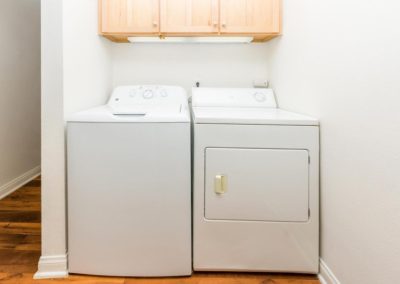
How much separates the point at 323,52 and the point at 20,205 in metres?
2.64

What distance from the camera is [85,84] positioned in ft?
5.83

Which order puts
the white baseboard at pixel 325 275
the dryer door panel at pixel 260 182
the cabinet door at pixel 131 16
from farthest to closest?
1. the cabinet door at pixel 131 16
2. the dryer door panel at pixel 260 182
3. the white baseboard at pixel 325 275

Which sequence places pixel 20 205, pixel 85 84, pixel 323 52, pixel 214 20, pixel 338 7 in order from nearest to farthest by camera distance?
pixel 338 7, pixel 323 52, pixel 85 84, pixel 214 20, pixel 20 205

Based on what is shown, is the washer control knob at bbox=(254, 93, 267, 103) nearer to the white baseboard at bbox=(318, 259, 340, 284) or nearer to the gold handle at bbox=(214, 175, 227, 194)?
the gold handle at bbox=(214, 175, 227, 194)

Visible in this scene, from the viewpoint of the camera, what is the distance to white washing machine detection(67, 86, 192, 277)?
4.72 ft

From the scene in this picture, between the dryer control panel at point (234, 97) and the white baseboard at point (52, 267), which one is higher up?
the dryer control panel at point (234, 97)

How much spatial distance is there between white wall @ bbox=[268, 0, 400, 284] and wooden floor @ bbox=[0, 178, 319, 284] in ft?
1.19

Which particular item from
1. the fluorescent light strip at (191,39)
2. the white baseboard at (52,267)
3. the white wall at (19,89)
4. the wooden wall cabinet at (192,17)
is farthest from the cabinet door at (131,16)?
the white baseboard at (52,267)

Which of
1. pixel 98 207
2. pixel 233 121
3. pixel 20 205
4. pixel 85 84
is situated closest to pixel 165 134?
pixel 233 121

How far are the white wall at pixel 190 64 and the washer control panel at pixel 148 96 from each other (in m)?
0.24

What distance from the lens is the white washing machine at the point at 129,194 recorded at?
4.72ft

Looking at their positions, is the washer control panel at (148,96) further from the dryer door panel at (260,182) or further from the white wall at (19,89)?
the white wall at (19,89)

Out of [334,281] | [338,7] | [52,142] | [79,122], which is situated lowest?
[334,281]

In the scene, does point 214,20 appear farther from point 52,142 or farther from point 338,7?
point 52,142
